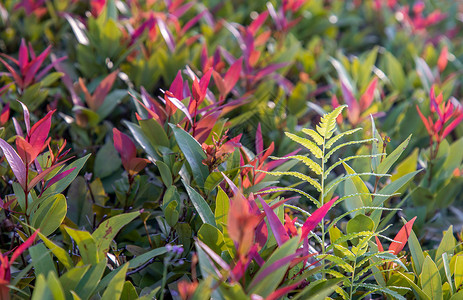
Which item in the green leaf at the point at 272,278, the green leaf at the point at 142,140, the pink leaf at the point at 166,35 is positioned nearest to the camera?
the green leaf at the point at 272,278

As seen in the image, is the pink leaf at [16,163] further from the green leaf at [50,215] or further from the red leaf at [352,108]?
the red leaf at [352,108]

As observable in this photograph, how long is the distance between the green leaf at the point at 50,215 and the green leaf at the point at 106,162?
0.49 metres

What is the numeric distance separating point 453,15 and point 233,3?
1835 mm

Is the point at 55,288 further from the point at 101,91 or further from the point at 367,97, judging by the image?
the point at 367,97

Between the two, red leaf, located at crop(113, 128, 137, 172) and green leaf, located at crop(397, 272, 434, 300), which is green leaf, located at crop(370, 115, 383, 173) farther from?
red leaf, located at crop(113, 128, 137, 172)

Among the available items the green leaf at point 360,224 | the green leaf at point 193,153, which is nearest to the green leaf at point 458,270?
the green leaf at point 360,224

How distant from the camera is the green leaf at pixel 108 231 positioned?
1.28m

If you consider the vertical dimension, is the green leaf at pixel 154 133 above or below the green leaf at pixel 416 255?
above

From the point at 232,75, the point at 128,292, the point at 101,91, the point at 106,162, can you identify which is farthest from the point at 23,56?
the point at 128,292

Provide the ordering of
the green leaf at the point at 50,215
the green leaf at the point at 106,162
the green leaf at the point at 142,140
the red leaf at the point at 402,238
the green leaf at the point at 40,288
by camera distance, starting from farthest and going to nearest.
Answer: the green leaf at the point at 106,162 → the green leaf at the point at 142,140 → the red leaf at the point at 402,238 → the green leaf at the point at 50,215 → the green leaf at the point at 40,288

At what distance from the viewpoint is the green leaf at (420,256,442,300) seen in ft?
4.67

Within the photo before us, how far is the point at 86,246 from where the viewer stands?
1.24m

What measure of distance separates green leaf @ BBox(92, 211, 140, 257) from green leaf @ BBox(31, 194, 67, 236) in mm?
160

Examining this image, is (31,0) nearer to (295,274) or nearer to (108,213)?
(108,213)
